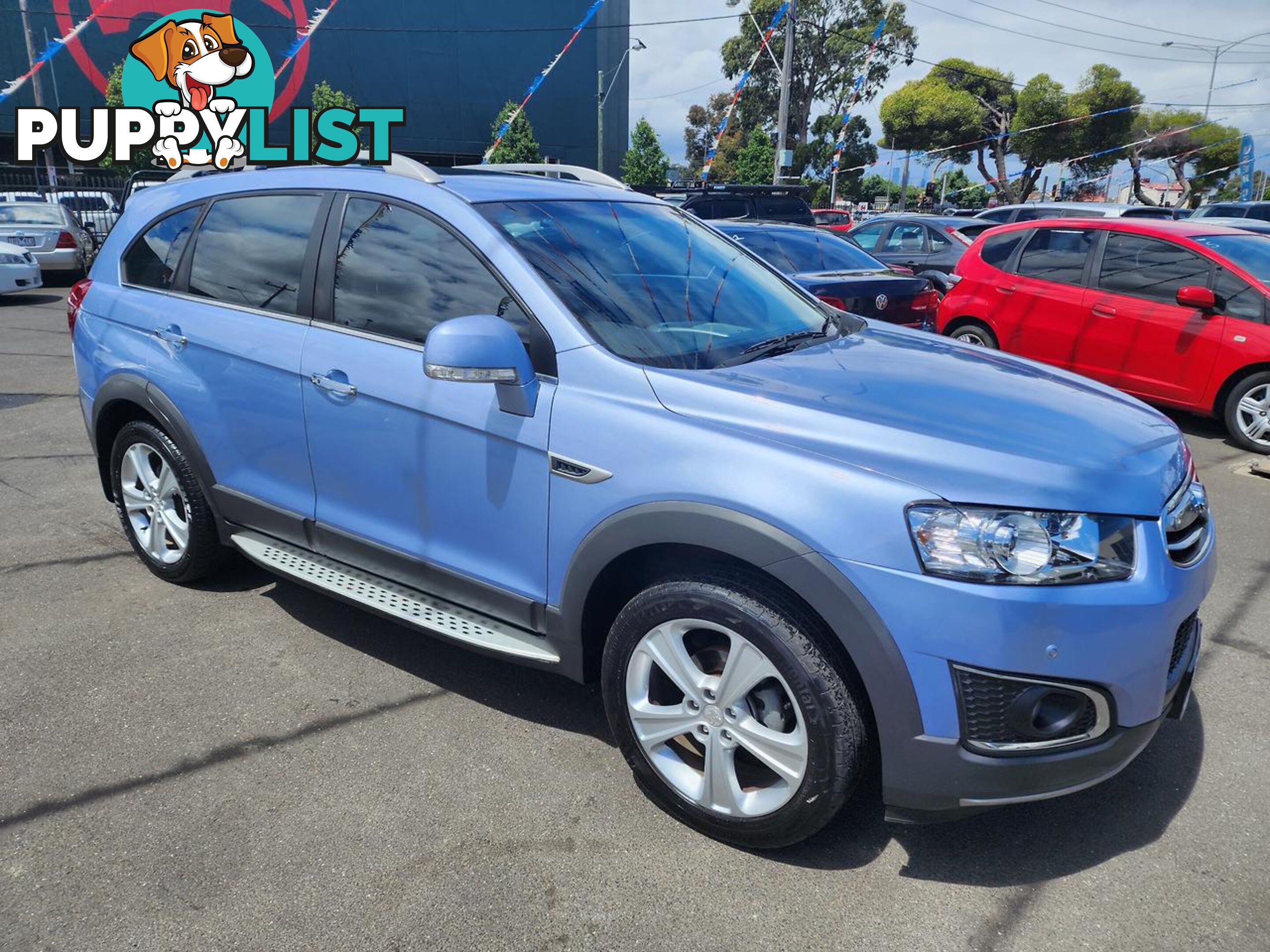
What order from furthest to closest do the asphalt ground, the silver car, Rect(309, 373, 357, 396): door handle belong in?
the silver car, Rect(309, 373, 357, 396): door handle, the asphalt ground

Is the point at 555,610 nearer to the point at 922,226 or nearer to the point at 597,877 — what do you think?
the point at 597,877

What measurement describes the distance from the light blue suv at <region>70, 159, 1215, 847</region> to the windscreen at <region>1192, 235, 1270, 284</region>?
4.91 m

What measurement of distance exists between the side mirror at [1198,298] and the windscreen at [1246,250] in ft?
1.18

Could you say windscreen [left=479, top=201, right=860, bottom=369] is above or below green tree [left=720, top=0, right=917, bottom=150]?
below

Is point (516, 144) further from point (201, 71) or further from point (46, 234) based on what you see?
point (46, 234)

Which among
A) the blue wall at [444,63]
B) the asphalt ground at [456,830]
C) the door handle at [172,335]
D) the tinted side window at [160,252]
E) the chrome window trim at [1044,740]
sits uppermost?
the blue wall at [444,63]

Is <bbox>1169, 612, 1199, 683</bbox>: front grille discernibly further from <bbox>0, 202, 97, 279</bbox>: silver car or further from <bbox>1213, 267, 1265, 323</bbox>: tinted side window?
<bbox>0, 202, 97, 279</bbox>: silver car

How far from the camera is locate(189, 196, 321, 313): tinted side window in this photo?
3404mm

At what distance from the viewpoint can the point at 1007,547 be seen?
2104 mm

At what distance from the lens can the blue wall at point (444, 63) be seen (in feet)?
128

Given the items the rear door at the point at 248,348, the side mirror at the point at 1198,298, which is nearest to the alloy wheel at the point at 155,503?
the rear door at the point at 248,348

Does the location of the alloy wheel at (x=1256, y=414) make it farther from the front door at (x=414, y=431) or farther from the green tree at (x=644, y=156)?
the green tree at (x=644, y=156)

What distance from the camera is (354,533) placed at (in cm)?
325

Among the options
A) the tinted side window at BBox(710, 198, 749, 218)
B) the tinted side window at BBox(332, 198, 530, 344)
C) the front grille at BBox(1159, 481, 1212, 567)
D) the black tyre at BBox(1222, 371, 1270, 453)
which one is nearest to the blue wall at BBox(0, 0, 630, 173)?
the tinted side window at BBox(710, 198, 749, 218)
